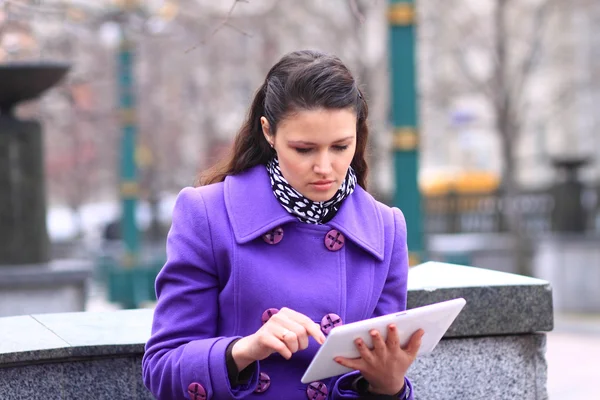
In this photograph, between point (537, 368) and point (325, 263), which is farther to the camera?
point (537, 368)

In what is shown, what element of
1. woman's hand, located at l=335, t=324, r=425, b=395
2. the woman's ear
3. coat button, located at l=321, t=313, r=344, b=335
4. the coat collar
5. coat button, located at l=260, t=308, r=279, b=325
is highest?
the woman's ear

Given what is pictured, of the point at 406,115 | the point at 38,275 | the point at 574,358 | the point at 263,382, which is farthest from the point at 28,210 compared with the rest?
the point at 263,382

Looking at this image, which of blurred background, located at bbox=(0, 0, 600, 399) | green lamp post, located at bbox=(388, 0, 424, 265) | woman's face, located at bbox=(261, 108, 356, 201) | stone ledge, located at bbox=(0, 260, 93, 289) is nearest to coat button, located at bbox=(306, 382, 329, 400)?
woman's face, located at bbox=(261, 108, 356, 201)

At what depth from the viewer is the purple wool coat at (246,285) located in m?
2.94

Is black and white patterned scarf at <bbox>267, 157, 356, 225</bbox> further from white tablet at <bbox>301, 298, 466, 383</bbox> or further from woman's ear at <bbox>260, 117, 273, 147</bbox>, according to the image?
white tablet at <bbox>301, 298, 466, 383</bbox>

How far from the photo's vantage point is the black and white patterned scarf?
304 cm

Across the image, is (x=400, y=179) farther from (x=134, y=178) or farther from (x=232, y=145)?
(x=134, y=178)

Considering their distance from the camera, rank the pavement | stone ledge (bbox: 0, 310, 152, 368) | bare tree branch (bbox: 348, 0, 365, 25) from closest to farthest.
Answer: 1. stone ledge (bbox: 0, 310, 152, 368)
2. bare tree branch (bbox: 348, 0, 365, 25)
3. the pavement

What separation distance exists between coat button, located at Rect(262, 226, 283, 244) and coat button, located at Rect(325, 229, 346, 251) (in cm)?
12

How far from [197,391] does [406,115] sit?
243 inches

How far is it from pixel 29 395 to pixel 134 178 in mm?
16574

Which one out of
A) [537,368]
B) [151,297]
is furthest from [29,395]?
[151,297]

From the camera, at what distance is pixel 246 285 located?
2.98 m

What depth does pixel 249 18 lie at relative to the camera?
22406 mm
